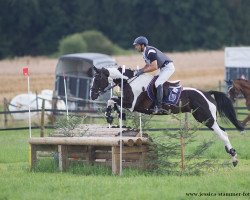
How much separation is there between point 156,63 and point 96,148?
1905 millimetres

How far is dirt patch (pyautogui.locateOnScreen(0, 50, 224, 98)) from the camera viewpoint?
39938 mm

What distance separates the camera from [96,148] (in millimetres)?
14453

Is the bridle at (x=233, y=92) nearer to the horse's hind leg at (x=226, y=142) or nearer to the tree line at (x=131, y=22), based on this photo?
the horse's hind leg at (x=226, y=142)

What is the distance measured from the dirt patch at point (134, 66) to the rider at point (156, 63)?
22668 millimetres

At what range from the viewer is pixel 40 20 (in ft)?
234

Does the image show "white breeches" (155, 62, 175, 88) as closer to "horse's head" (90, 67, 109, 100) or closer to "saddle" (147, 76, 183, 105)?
"saddle" (147, 76, 183, 105)

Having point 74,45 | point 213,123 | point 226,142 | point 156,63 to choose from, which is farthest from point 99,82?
point 74,45

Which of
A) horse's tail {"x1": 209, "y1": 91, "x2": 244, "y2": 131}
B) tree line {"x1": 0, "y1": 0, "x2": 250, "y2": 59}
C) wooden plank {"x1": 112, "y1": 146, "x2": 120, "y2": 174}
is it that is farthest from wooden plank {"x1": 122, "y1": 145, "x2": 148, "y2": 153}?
tree line {"x1": 0, "y1": 0, "x2": 250, "y2": 59}

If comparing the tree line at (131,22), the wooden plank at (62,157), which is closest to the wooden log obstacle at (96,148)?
the wooden plank at (62,157)

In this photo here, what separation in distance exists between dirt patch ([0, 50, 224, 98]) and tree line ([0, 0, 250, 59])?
45.8 feet

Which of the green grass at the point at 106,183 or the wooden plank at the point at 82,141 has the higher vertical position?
the wooden plank at the point at 82,141

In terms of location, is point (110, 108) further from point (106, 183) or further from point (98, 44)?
point (98, 44)

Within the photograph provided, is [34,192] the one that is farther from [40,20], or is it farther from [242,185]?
[40,20]

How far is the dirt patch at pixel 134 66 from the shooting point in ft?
131
